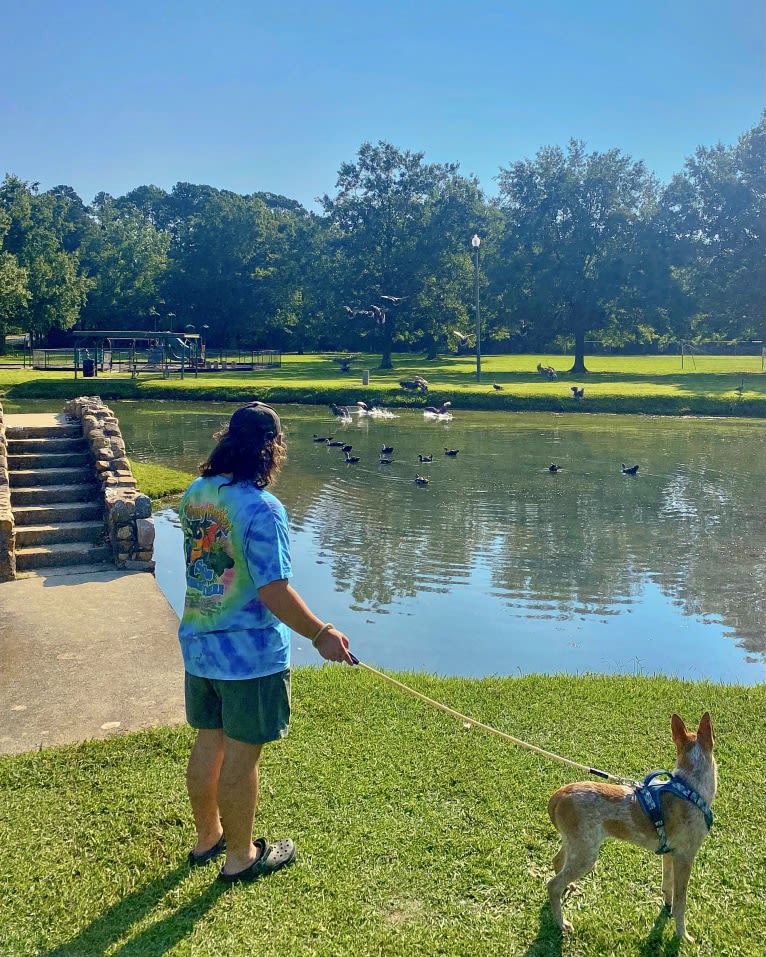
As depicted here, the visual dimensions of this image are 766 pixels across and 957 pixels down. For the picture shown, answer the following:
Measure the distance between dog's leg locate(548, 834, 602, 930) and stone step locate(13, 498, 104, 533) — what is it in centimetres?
817

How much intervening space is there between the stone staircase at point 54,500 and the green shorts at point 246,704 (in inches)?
241

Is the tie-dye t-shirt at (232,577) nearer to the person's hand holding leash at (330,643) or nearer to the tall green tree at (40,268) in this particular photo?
the person's hand holding leash at (330,643)

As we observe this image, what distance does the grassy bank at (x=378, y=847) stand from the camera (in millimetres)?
3664

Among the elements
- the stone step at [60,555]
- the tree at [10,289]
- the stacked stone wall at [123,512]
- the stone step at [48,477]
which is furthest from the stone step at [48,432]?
the tree at [10,289]

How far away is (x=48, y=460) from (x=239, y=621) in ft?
29.0

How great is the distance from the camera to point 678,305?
5041 cm

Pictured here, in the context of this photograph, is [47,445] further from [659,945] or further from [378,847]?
[659,945]

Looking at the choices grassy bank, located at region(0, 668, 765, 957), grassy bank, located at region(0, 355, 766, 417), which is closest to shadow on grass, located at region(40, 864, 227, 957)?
grassy bank, located at region(0, 668, 765, 957)

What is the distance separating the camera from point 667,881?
3.80 m

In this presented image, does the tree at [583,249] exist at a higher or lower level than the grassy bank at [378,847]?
higher

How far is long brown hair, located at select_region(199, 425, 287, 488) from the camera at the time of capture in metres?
3.84

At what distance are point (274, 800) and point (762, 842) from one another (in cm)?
247

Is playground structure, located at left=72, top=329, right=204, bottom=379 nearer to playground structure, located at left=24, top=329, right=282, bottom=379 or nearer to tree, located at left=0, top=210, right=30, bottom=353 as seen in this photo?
playground structure, located at left=24, top=329, right=282, bottom=379

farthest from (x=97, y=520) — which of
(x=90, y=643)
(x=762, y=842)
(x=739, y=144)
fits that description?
→ (x=739, y=144)
